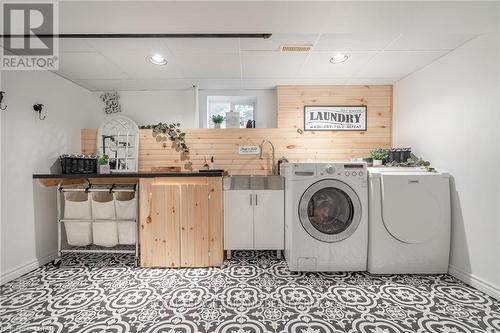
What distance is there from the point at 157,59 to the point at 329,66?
189 centimetres

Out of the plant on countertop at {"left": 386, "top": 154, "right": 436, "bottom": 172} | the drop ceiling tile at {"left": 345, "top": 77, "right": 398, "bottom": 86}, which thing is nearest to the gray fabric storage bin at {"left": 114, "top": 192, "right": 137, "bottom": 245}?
the plant on countertop at {"left": 386, "top": 154, "right": 436, "bottom": 172}

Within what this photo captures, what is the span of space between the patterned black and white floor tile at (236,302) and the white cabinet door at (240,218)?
27 centimetres

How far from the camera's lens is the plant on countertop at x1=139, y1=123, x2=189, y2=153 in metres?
3.23

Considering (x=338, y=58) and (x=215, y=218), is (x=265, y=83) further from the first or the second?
(x=215, y=218)

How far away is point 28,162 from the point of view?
2320mm

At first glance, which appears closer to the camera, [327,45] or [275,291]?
[275,291]

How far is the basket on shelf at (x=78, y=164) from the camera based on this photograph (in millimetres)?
2584

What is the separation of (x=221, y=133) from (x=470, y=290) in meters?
3.05

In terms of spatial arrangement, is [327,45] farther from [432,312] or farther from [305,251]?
[432,312]

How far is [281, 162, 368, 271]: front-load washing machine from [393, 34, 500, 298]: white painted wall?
835 mm

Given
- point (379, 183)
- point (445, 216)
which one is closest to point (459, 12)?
point (379, 183)

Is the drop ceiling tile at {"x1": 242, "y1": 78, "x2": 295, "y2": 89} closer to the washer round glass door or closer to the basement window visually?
the basement window

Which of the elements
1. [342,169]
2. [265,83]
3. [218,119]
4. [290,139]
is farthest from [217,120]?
[342,169]

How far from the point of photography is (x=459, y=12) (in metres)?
1.50
